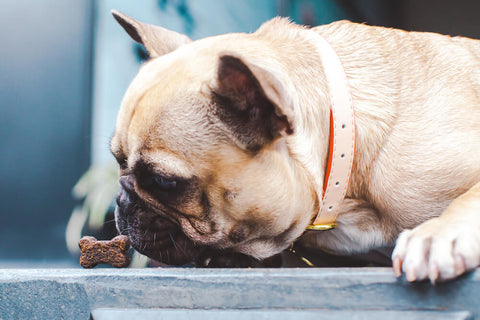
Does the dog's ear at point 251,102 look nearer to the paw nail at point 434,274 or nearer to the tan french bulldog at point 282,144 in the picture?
the tan french bulldog at point 282,144

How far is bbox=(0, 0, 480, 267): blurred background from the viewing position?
2.38 meters

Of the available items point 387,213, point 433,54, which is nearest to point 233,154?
point 387,213

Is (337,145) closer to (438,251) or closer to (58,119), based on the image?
(438,251)

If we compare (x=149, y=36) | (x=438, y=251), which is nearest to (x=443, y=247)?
(x=438, y=251)

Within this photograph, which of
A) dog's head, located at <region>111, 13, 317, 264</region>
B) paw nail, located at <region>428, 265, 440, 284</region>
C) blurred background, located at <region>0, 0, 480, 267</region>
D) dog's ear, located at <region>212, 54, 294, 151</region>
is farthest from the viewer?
blurred background, located at <region>0, 0, 480, 267</region>

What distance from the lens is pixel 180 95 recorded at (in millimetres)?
1075

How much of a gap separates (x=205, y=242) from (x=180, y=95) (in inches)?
15.5

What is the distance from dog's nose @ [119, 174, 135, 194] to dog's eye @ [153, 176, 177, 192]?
101mm

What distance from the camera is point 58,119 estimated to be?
2508 mm

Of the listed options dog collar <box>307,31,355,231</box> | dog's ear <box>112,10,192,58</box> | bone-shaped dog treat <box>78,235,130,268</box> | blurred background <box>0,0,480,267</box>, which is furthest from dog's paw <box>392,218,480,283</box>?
blurred background <box>0,0,480,267</box>

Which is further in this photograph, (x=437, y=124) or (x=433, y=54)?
(x=433, y=54)

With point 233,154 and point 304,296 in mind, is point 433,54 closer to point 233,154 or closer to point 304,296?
point 233,154

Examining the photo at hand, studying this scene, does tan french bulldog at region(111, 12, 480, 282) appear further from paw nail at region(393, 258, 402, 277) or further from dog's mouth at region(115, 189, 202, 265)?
paw nail at region(393, 258, 402, 277)

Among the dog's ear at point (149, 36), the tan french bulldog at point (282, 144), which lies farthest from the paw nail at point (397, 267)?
the dog's ear at point (149, 36)
